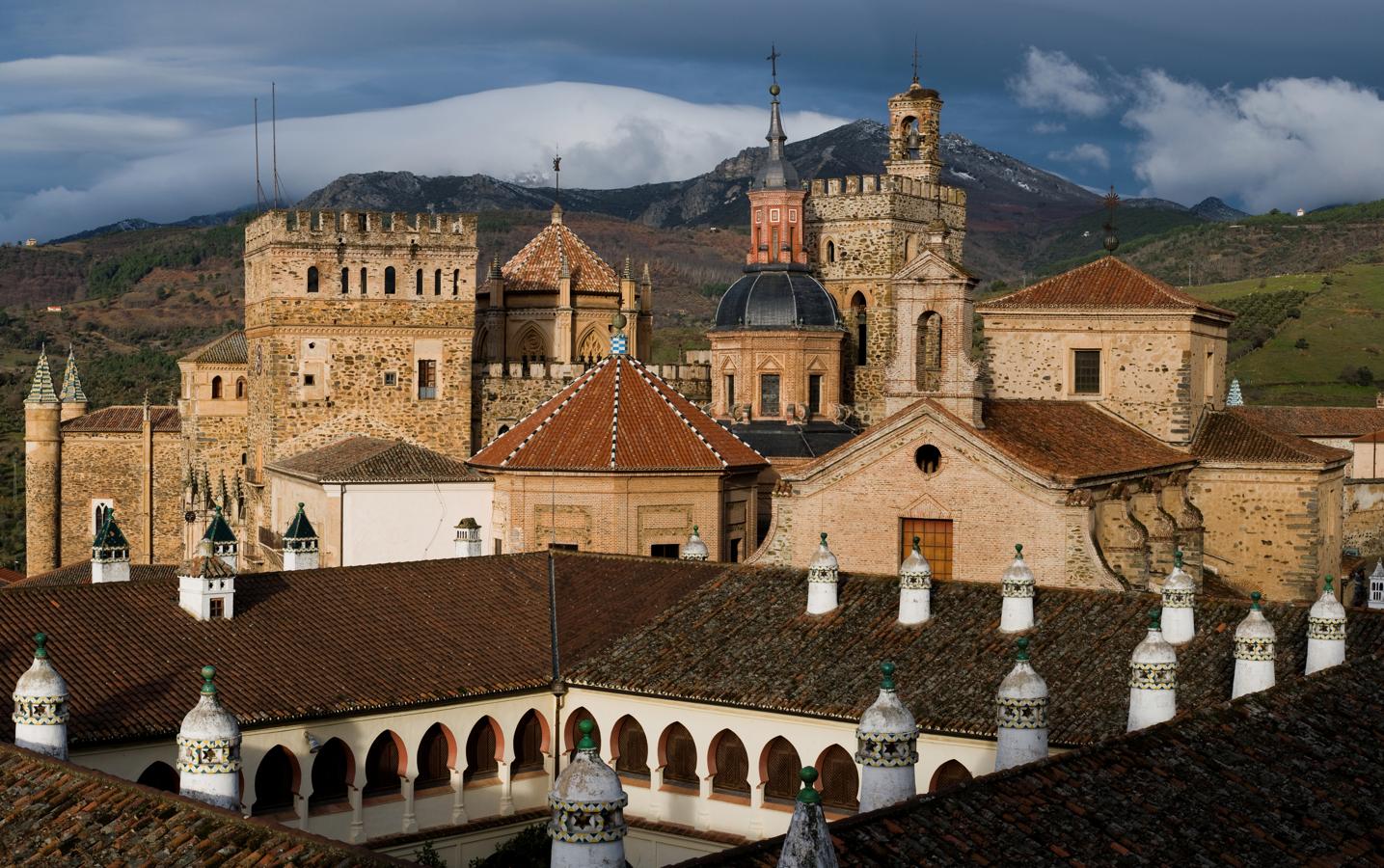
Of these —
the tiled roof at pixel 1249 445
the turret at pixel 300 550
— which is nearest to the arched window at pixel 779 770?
the turret at pixel 300 550

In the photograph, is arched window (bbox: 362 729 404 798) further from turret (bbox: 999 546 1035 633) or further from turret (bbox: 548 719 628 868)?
turret (bbox: 548 719 628 868)

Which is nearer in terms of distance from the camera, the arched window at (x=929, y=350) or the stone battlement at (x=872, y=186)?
the arched window at (x=929, y=350)

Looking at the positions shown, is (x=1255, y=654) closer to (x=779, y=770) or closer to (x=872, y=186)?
(x=779, y=770)

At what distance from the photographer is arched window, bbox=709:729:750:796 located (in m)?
26.0

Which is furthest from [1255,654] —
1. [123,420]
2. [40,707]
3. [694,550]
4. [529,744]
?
[123,420]

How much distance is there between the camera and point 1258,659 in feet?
Result: 71.1

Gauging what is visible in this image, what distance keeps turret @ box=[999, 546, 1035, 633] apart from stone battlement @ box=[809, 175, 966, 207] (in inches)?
1133

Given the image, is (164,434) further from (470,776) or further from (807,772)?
(807,772)

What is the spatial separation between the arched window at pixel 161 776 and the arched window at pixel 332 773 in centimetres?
238

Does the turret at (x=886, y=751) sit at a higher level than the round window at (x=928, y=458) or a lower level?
lower

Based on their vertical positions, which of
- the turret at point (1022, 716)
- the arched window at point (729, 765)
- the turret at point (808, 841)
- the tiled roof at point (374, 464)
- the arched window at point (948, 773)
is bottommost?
the arched window at point (729, 765)

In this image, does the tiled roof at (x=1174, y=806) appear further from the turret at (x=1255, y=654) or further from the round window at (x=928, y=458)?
the round window at (x=928, y=458)

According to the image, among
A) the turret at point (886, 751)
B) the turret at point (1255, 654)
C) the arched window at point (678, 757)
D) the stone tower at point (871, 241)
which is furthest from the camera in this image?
the stone tower at point (871, 241)

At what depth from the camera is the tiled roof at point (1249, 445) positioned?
3550 centimetres
